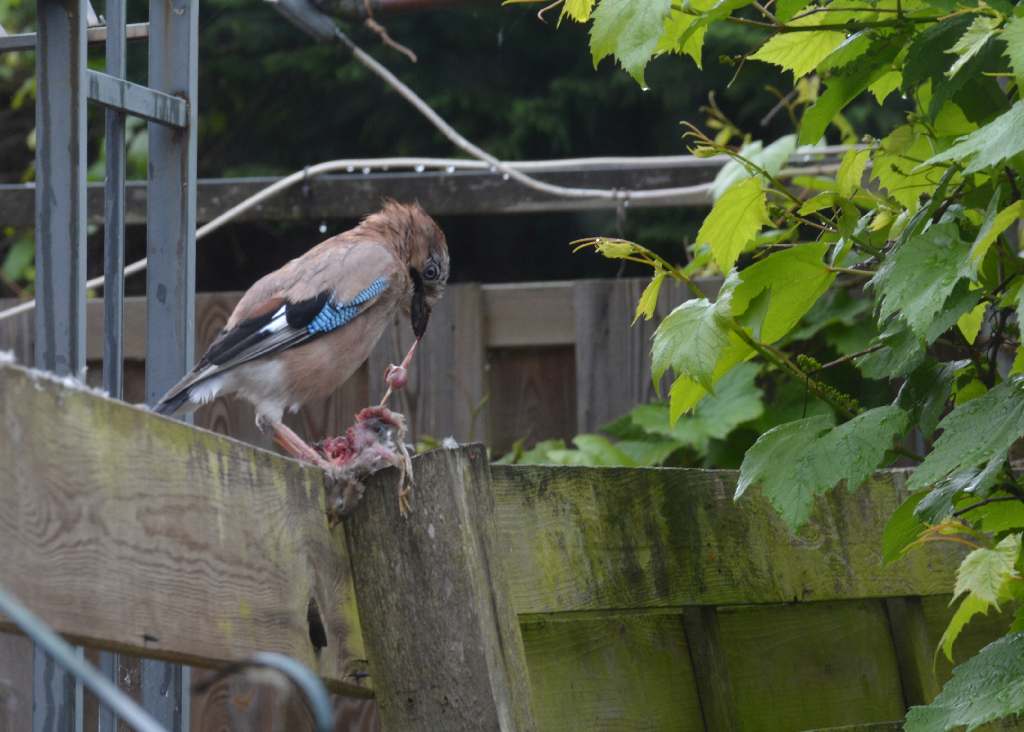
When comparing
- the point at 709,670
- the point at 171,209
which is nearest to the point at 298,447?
the point at 171,209

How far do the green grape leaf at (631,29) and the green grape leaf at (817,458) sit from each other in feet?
1.73

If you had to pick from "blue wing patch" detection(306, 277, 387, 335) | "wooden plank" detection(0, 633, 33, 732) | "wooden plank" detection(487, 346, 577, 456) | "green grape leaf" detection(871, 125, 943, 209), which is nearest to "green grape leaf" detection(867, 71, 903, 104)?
"green grape leaf" detection(871, 125, 943, 209)

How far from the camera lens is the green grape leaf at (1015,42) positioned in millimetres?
1604

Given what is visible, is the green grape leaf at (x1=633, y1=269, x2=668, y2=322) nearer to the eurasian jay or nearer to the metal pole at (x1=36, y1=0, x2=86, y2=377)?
the metal pole at (x1=36, y1=0, x2=86, y2=377)

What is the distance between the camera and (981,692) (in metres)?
1.78

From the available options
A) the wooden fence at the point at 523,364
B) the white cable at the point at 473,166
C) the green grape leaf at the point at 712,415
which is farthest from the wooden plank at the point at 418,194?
the green grape leaf at the point at 712,415

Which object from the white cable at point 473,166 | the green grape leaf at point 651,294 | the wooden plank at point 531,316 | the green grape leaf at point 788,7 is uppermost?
the white cable at point 473,166

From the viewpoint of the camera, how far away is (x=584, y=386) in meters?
4.13

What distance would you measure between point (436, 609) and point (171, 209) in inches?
35.9

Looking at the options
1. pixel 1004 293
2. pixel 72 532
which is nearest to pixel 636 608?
pixel 1004 293

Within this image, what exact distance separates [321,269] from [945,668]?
73.9 inches

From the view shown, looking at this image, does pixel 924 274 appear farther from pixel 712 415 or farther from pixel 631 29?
pixel 712 415

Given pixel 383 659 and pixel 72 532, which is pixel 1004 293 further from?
pixel 72 532

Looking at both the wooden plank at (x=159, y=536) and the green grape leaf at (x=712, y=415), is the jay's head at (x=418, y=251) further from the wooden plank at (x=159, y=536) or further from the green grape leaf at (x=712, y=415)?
the wooden plank at (x=159, y=536)
